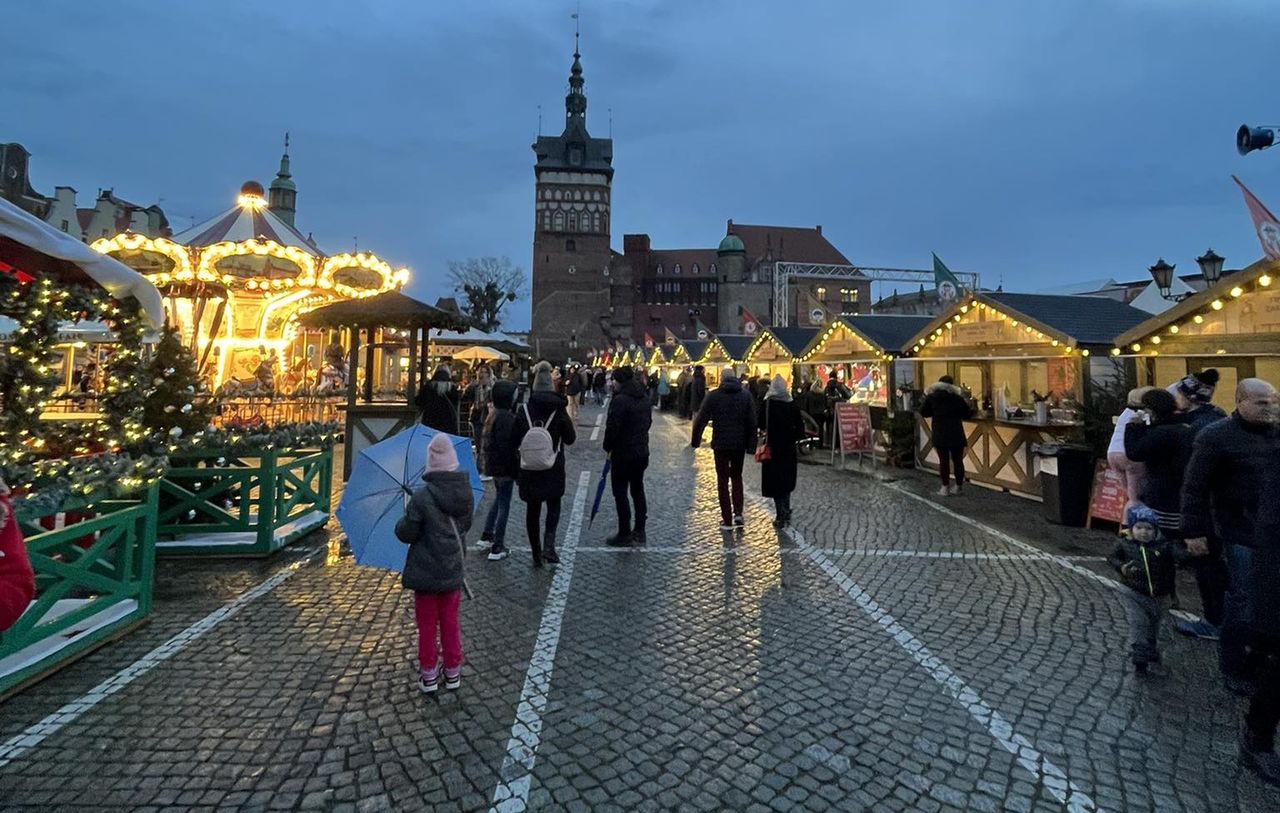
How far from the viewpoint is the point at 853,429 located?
38.5ft

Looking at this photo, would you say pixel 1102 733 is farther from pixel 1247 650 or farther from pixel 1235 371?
pixel 1235 371

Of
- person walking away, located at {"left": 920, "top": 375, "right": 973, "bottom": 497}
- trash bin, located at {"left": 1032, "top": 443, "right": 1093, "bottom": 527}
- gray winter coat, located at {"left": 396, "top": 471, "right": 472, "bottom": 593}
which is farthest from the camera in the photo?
person walking away, located at {"left": 920, "top": 375, "right": 973, "bottom": 497}

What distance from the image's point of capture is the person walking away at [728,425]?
22.3 feet

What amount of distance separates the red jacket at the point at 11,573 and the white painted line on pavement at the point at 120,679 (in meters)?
0.87

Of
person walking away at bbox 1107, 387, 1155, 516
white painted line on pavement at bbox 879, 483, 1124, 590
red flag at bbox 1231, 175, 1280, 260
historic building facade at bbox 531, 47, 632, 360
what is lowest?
white painted line on pavement at bbox 879, 483, 1124, 590

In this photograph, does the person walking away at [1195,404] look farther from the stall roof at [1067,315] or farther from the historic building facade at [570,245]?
the historic building facade at [570,245]

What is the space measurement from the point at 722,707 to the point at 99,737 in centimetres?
305

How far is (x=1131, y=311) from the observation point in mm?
10859

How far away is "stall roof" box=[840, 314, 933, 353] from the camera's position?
13.3 meters

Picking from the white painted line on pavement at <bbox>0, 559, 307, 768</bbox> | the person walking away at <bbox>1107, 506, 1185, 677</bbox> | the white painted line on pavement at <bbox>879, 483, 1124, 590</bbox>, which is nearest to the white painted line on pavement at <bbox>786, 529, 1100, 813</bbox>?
the person walking away at <bbox>1107, 506, 1185, 677</bbox>

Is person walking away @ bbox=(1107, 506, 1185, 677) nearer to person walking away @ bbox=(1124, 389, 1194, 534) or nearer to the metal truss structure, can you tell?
person walking away @ bbox=(1124, 389, 1194, 534)

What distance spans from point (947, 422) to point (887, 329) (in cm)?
602

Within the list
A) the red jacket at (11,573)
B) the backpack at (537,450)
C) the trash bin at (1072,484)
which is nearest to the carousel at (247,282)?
the backpack at (537,450)

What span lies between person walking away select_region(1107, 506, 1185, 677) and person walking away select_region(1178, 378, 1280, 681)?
328 millimetres
